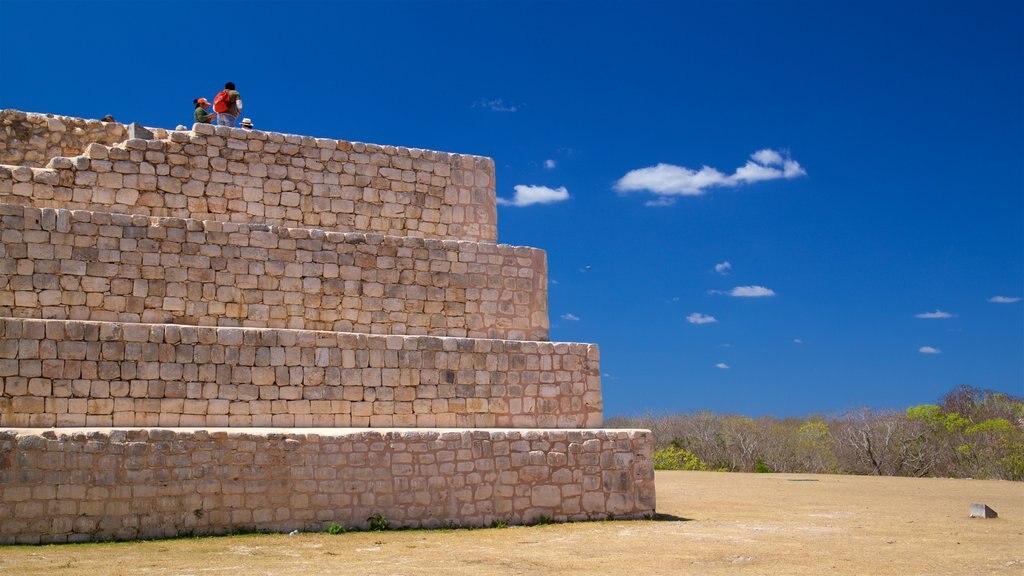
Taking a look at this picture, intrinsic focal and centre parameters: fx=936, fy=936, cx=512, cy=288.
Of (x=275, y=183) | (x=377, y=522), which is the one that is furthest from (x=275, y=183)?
(x=377, y=522)

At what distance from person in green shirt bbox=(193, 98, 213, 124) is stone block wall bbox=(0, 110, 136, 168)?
79 cm

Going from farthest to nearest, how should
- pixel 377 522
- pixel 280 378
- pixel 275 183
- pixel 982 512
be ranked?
pixel 982 512 → pixel 275 183 → pixel 280 378 → pixel 377 522

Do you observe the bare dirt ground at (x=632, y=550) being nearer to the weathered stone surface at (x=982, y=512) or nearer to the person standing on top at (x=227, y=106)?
the weathered stone surface at (x=982, y=512)

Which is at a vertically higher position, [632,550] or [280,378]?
[280,378]

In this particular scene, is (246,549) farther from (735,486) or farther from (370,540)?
(735,486)

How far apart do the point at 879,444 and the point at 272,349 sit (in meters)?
19.1

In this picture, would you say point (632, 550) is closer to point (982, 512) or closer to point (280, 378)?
point (280, 378)

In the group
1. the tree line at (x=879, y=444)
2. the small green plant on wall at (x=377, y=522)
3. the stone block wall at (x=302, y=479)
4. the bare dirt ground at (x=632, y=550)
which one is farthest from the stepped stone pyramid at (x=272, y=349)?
the tree line at (x=879, y=444)

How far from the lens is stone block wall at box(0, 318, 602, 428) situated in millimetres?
10227

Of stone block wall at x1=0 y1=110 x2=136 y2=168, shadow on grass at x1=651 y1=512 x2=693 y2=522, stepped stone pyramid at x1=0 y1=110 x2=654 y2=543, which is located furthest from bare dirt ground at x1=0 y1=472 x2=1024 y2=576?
stone block wall at x1=0 y1=110 x2=136 y2=168

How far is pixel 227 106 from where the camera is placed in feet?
42.7

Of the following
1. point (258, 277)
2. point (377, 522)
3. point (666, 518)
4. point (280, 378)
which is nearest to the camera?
point (377, 522)

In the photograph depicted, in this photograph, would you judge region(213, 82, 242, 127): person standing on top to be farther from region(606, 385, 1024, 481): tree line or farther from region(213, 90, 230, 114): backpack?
region(606, 385, 1024, 481): tree line

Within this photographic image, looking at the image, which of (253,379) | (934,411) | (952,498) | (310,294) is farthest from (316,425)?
(934,411)
